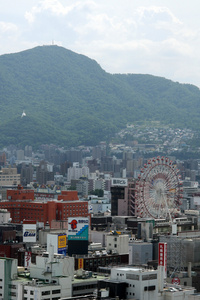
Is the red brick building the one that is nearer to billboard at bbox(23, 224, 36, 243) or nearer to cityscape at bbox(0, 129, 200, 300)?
cityscape at bbox(0, 129, 200, 300)

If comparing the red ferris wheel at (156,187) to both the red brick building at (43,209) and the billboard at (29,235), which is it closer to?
the red brick building at (43,209)

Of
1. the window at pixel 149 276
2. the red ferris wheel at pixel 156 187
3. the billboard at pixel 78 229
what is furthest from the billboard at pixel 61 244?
the red ferris wheel at pixel 156 187

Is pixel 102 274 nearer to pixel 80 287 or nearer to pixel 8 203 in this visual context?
pixel 80 287

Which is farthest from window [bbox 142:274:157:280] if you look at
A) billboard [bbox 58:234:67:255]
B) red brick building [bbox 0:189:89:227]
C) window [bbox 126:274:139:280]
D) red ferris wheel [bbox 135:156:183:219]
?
red brick building [bbox 0:189:89:227]

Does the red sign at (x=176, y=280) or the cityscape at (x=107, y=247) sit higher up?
the cityscape at (x=107, y=247)

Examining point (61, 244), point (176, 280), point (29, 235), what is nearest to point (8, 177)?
point (29, 235)
